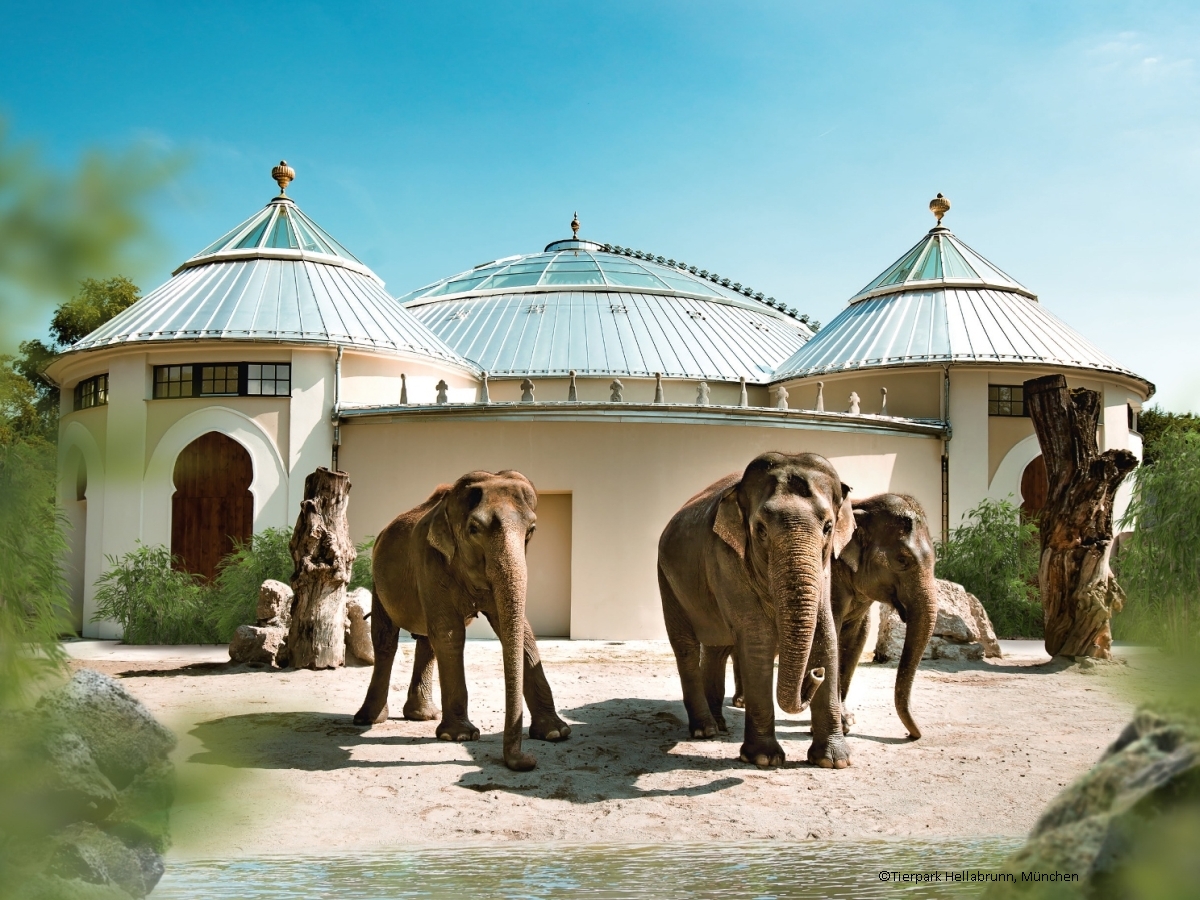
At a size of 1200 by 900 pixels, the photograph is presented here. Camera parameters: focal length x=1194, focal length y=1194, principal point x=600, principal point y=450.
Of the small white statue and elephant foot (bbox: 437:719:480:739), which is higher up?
the small white statue

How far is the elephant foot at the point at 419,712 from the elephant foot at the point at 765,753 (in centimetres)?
376

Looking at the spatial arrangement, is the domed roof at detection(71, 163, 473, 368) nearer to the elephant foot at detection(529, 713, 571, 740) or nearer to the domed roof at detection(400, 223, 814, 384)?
the domed roof at detection(400, 223, 814, 384)

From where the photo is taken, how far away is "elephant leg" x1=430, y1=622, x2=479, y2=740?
10680mm

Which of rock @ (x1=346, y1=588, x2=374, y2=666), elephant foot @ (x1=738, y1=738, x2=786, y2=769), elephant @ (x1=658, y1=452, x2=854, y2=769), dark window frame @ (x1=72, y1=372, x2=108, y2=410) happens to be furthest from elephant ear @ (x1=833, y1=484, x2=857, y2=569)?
dark window frame @ (x1=72, y1=372, x2=108, y2=410)

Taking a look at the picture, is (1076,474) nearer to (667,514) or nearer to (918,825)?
(667,514)

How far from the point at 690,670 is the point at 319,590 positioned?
6.95 metres

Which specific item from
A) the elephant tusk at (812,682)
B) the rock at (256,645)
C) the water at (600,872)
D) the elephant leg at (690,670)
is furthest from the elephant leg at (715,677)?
the rock at (256,645)

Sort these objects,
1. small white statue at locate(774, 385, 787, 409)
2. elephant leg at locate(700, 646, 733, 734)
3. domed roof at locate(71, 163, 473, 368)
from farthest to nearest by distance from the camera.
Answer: small white statue at locate(774, 385, 787, 409) → domed roof at locate(71, 163, 473, 368) → elephant leg at locate(700, 646, 733, 734)

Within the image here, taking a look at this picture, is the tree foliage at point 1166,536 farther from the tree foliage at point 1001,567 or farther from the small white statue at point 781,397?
the small white statue at point 781,397

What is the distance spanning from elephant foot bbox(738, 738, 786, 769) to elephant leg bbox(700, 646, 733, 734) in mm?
1595

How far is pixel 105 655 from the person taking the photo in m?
19.1

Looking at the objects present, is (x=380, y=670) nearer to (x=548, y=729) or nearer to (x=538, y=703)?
(x=538, y=703)

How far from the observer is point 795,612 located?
895cm

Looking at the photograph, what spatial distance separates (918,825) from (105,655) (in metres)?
14.8
